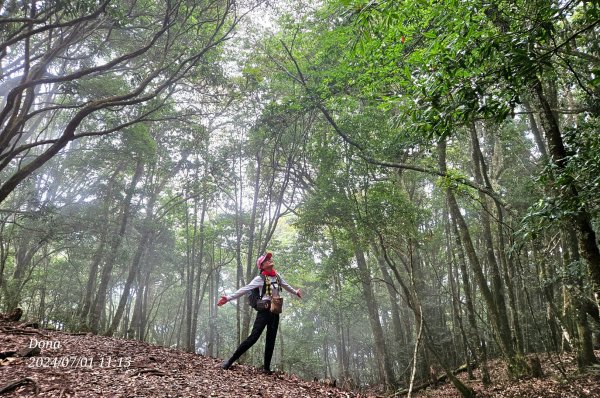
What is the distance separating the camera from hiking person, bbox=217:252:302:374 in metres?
5.75

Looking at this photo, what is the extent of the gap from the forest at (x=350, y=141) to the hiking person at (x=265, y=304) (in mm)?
2343

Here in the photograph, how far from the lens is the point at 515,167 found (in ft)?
55.2


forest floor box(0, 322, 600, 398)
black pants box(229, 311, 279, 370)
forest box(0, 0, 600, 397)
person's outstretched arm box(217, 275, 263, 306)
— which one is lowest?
forest floor box(0, 322, 600, 398)

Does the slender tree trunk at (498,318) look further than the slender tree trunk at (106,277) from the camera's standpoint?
No

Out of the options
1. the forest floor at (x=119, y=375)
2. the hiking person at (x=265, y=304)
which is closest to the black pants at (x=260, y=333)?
the hiking person at (x=265, y=304)

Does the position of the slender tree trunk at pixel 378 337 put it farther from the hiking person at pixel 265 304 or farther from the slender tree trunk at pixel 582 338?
the hiking person at pixel 265 304

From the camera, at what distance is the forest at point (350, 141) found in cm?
403

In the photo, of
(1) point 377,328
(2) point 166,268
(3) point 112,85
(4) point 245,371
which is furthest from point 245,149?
(2) point 166,268

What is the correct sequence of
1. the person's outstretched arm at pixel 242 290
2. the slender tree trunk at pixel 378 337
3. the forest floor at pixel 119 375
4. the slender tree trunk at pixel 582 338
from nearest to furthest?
the forest floor at pixel 119 375 < the person's outstretched arm at pixel 242 290 < the slender tree trunk at pixel 582 338 < the slender tree trunk at pixel 378 337

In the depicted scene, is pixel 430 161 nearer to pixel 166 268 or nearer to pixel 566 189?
pixel 566 189

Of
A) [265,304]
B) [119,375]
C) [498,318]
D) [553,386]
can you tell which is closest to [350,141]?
[265,304]

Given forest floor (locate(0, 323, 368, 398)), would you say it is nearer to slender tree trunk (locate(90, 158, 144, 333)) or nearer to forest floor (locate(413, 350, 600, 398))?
forest floor (locate(413, 350, 600, 398))

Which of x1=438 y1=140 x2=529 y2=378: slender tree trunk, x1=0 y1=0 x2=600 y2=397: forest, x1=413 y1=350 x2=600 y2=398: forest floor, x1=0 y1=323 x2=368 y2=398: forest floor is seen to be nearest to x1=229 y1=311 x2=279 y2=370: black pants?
x1=0 y1=323 x2=368 y2=398: forest floor

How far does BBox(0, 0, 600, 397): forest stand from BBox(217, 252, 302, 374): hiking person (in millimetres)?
2343
